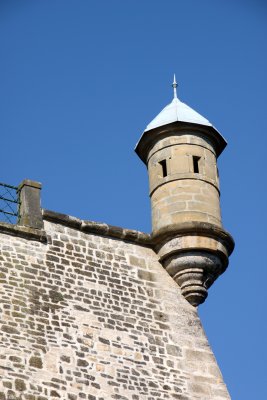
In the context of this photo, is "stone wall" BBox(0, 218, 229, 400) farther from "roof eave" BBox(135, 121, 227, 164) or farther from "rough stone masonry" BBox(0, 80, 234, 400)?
"roof eave" BBox(135, 121, 227, 164)

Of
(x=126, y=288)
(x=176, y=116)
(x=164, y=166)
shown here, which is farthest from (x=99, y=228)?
(x=176, y=116)

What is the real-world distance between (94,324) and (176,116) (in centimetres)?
428

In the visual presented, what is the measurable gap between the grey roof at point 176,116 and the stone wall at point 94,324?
2.11 meters

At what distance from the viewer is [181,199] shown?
20797mm

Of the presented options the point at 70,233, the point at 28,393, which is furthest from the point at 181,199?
the point at 28,393

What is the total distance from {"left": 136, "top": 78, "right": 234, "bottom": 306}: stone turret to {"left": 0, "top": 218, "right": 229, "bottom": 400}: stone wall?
36 cm

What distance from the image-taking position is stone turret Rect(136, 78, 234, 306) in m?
20.5

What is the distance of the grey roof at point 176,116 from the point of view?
21.5m

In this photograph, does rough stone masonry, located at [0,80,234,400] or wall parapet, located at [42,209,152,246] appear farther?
wall parapet, located at [42,209,152,246]

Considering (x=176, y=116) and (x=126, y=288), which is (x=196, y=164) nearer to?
(x=176, y=116)

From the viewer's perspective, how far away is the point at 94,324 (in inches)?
757

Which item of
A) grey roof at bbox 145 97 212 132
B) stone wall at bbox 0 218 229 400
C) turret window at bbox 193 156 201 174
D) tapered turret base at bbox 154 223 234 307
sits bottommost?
stone wall at bbox 0 218 229 400

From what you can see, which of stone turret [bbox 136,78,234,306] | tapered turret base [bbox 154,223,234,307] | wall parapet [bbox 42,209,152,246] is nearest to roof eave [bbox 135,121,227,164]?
stone turret [bbox 136,78,234,306]

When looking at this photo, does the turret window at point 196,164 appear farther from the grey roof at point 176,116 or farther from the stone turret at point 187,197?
the grey roof at point 176,116
